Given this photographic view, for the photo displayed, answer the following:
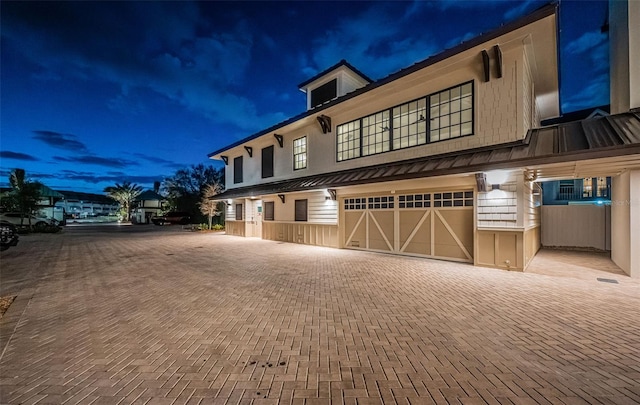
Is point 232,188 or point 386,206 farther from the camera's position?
point 232,188

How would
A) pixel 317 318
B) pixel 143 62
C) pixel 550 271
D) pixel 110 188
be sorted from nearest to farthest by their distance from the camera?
pixel 317 318 < pixel 550 271 < pixel 143 62 < pixel 110 188

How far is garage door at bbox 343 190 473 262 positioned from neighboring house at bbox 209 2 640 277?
0.12ft

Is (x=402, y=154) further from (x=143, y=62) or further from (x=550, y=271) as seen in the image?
(x=143, y=62)

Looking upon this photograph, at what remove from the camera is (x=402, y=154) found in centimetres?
971

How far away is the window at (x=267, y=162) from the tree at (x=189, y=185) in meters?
20.9

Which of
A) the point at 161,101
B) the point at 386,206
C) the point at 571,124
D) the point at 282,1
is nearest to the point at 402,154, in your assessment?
the point at 386,206

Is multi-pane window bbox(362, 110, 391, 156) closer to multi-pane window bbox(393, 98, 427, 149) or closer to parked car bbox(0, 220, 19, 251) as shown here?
multi-pane window bbox(393, 98, 427, 149)

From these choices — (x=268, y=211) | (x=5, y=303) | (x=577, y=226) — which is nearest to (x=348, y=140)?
(x=268, y=211)

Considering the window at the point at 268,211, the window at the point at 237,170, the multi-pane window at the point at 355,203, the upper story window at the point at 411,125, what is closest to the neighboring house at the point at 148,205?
the window at the point at 237,170

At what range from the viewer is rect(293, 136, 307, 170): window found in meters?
13.9

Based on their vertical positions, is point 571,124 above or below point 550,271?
above

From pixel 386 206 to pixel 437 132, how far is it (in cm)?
329

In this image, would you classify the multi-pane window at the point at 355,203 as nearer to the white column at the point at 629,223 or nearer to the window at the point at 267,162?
the window at the point at 267,162

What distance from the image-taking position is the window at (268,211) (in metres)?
15.6
